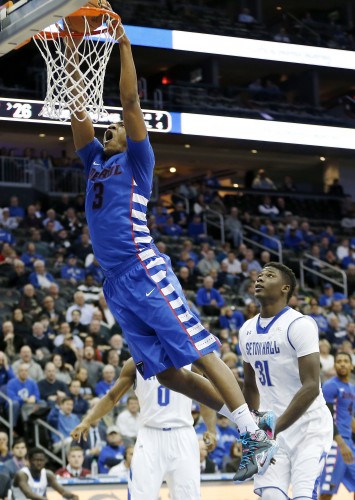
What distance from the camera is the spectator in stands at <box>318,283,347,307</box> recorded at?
70.4 ft

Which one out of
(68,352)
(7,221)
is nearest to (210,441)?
(68,352)

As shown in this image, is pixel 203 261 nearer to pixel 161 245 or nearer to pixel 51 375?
pixel 161 245

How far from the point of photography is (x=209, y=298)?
19.1 metres

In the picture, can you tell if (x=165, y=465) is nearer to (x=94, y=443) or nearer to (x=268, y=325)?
(x=268, y=325)

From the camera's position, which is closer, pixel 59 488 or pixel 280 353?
pixel 280 353

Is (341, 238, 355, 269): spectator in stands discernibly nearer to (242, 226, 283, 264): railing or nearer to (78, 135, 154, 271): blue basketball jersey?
(242, 226, 283, 264): railing

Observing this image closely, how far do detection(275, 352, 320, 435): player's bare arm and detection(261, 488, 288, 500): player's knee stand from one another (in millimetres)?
554

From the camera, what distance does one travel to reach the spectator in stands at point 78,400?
13883 millimetres

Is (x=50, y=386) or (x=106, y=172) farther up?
(x=106, y=172)

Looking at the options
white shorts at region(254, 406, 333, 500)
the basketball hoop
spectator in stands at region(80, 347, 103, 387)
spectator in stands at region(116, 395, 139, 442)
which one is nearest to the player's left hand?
white shorts at region(254, 406, 333, 500)

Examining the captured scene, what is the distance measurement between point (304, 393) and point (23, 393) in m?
7.09

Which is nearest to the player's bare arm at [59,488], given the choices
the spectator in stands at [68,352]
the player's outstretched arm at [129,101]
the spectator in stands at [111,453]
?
the spectator in stands at [111,453]

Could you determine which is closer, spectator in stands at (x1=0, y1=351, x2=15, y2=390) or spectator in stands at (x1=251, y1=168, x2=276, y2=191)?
spectator in stands at (x1=0, y1=351, x2=15, y2=390)

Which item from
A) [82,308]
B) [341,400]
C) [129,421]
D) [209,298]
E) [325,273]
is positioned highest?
[325,273]
